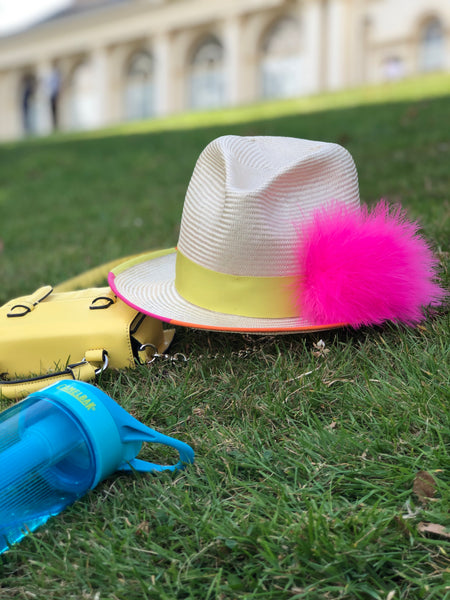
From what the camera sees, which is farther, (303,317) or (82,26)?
(82,26)

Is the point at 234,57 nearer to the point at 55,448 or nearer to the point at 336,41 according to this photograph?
the point at 336,41

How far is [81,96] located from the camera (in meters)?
36.4

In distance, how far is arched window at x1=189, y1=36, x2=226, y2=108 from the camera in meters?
30.5

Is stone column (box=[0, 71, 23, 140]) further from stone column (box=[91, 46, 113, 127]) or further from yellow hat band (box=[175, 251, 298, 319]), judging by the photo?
yellow hat band (box=[175, 251, 298, 319])

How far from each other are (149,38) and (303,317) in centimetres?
3311

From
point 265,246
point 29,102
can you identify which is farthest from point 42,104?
point 265,246

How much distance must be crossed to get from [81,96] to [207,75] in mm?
9535

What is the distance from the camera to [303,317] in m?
1.83

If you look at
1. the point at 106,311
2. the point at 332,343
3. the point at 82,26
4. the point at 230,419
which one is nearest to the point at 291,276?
the point at 332,343

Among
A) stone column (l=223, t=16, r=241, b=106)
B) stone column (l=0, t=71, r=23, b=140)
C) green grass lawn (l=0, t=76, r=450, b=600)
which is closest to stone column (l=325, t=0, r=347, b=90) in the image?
stone column (l=223, t=16, r=241, b=106)

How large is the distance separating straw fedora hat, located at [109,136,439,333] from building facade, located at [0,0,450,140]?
62.1 ft

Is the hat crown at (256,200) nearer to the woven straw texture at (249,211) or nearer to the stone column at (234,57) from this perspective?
the woven straw texture at (249,211)

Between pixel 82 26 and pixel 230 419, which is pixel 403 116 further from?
pixel 82 26

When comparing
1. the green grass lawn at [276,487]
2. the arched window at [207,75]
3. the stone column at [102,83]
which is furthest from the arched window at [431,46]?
the green grass lawn at [276,487]
